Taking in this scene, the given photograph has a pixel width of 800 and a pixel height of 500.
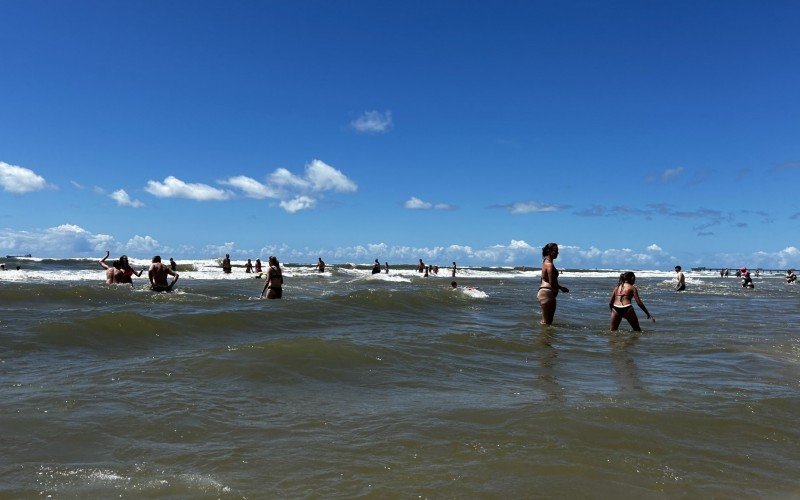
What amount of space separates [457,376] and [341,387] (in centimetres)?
166

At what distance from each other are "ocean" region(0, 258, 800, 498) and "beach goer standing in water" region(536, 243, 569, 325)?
1550 mm

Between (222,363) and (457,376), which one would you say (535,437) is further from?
(222,363)

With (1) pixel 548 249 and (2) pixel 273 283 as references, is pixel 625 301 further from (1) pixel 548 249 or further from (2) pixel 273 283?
(2) pixel 273 283

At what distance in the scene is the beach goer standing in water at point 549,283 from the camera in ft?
38.1

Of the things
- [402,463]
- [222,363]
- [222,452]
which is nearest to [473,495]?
[402,463]

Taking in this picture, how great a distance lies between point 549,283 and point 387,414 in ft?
24.7

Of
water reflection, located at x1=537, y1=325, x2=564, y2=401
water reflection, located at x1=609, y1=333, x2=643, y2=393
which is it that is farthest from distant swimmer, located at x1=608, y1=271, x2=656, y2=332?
water reflection, located at x1=537, y1=325, x2=564, y2=401

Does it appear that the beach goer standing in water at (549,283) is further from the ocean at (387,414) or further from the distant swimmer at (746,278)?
the distant swimmer at (746,278)

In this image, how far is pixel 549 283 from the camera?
39.2ft

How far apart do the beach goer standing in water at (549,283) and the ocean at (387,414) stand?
5.09 ft

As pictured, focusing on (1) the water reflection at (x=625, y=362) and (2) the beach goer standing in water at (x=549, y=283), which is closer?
(1) the water reflection at (x=625, y=362)

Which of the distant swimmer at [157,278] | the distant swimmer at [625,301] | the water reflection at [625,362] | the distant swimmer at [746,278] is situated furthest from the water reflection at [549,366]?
the distant swimmer at [746,278]

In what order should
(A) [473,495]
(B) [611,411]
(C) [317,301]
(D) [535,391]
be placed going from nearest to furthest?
(A) [473,495], (B) [611,411], (D) [535,391], (C) [317,301]

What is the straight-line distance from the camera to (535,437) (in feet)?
15.1
